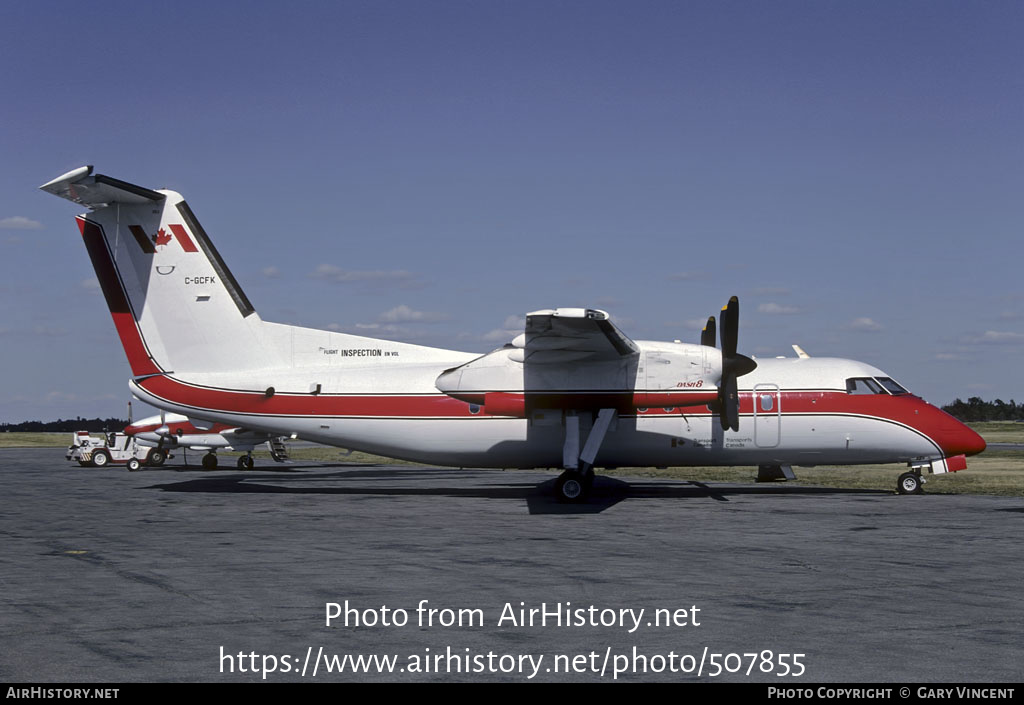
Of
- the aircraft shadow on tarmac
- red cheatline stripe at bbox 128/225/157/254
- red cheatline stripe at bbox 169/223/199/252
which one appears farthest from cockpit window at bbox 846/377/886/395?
red cheatline stripe at bbox 128/225/157/254

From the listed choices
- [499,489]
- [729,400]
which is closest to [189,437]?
[499,489]

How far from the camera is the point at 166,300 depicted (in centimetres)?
2525

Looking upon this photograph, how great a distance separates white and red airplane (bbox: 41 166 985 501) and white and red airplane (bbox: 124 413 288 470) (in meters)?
15.0

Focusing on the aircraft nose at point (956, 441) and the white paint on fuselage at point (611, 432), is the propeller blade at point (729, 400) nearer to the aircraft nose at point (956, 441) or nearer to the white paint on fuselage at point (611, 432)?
the white paint on fuselage at point (611, 432)

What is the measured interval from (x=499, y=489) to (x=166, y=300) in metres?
11.3

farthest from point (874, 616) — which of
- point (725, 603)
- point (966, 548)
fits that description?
point (966, 548)

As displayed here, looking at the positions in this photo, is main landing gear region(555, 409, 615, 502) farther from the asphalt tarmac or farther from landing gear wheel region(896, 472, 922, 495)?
landing gear wheel region(896, 472, 922, 495)

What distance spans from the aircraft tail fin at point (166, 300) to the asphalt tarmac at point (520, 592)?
5222 mm

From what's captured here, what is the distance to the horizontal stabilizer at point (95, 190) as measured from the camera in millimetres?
22328

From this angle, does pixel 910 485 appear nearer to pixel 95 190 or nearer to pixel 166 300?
pixel 166 300

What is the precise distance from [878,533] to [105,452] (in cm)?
4214

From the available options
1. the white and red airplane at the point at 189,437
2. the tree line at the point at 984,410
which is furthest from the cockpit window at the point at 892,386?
the tree line at the point at 984,410

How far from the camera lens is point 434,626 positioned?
870cm

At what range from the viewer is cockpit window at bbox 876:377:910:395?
24.7 metres
